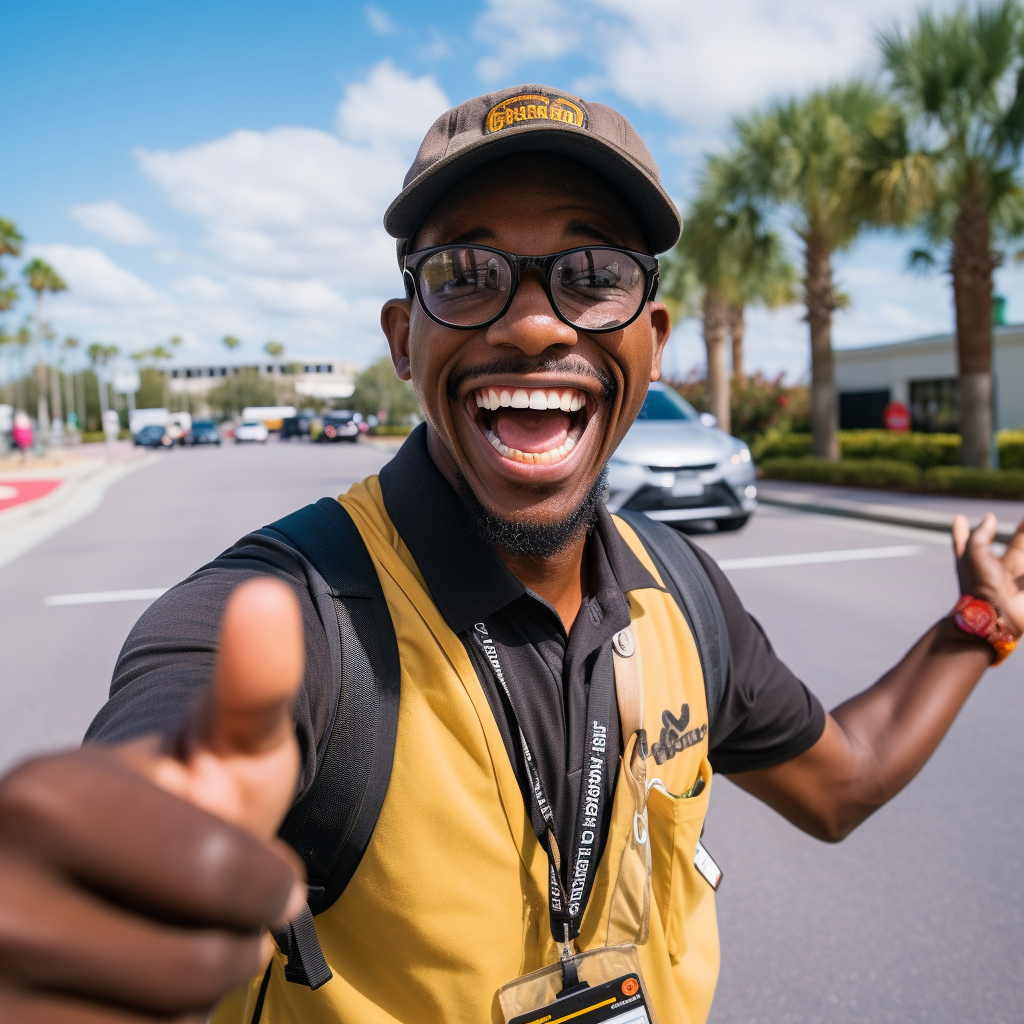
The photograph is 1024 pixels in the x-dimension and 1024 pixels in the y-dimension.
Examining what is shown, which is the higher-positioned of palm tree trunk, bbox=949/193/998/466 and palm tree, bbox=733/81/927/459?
palm tree, bbox=733/81/927/459

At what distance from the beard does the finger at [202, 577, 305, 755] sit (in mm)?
909

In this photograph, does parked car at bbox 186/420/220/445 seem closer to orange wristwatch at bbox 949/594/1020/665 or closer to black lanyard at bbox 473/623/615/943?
orange wristwatch at bbox 949/594/1020/665

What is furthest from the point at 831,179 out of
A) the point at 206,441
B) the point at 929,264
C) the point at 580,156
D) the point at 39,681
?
the point at 206,441

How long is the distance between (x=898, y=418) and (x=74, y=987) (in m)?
17.2

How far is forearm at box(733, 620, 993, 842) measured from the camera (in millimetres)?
1801

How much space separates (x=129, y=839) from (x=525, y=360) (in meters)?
1.13

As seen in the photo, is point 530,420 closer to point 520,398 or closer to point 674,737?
point 520,398

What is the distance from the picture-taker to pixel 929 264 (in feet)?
58.3

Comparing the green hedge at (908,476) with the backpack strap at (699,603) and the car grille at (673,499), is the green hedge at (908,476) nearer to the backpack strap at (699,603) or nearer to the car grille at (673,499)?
the car grille at (673,499)

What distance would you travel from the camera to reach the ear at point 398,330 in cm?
178

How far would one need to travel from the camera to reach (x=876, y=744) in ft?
6.05

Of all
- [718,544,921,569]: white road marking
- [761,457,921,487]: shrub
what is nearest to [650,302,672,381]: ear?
[718,544,921,569]: white road marking

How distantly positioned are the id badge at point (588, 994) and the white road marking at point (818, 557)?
745cm

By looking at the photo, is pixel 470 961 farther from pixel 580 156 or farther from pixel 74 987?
pixel 580 156
